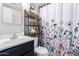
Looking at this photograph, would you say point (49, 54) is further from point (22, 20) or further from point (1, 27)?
point (1, 27)

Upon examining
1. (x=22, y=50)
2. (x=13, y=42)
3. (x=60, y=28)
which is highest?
(x=60, y=28)

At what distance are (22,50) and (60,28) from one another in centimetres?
59

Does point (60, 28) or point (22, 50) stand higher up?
point (60, 28)

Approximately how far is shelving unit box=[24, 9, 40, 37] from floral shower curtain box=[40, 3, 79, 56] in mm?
80

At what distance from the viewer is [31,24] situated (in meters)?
1.66

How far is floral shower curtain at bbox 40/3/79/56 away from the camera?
1634mm

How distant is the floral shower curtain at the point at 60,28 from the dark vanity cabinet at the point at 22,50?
0.16m

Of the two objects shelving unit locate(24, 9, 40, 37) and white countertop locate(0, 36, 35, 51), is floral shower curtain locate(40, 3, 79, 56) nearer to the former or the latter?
shelving unit locate(24, 9, 40, 37)

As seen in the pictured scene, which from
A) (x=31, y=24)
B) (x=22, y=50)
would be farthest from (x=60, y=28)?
(x=22, y=50)

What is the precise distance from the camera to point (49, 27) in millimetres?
1678

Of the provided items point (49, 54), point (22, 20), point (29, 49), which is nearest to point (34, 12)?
point (22, 20)

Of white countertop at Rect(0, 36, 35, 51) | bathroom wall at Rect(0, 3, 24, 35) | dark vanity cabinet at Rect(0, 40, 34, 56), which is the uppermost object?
bathroom wall at Rect(0, 3, 24, 35)

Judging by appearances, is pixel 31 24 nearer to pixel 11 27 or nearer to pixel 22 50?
pixel 11 27

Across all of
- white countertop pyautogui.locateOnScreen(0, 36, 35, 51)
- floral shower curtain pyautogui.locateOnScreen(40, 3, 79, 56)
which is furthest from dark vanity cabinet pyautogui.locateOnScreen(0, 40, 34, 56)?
floral shower curtain pyautogui.locateOnScreen(40, 3, 79, 56)
